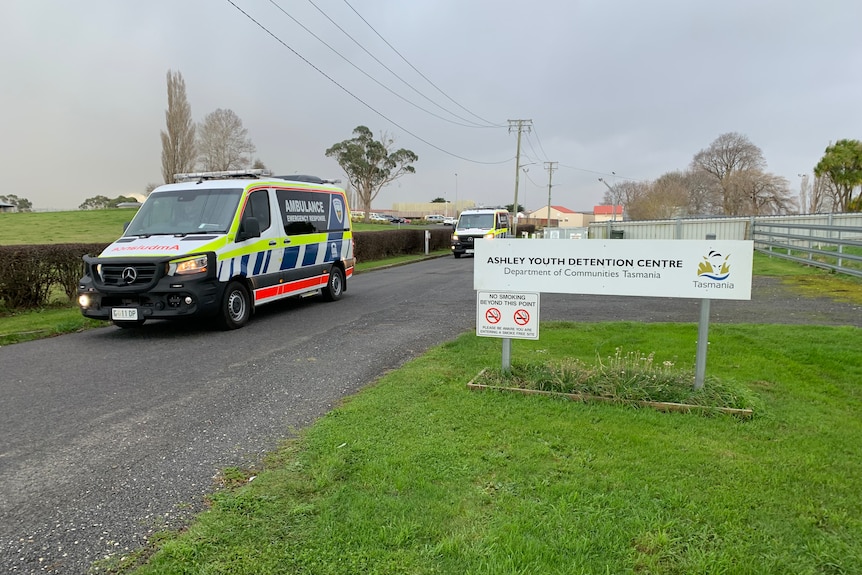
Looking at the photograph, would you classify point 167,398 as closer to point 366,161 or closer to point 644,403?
point 644,403

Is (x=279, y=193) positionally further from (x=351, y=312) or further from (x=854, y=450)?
(x=854, y=450)

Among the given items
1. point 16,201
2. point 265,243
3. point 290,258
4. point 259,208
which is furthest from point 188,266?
point 16,201

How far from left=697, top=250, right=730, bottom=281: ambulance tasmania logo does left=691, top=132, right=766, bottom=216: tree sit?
7025 centimetres

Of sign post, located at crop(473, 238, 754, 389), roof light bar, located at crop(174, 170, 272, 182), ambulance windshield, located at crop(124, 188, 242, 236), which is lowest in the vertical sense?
sign post, located at crop(473, 238, 754, 389)

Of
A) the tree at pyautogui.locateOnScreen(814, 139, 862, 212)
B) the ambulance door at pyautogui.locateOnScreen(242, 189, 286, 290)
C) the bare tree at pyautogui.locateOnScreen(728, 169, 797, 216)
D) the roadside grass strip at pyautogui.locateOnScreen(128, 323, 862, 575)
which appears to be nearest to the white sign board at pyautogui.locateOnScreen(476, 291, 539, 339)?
the roadside grass strip at pyautogui.locateOnScreen(128, 323, 862, 575)

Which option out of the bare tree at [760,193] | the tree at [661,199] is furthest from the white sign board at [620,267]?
the bare tree at [760,193]

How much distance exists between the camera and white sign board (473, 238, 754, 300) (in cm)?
451

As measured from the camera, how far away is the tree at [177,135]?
180 feet

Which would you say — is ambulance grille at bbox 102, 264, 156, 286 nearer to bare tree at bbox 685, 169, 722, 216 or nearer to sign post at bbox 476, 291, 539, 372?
sign post at bbox 476, 291, 539, 372

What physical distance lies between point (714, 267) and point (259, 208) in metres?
7.04

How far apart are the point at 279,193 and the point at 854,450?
28.4ft

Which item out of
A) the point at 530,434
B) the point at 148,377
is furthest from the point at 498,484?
the point at 148,377

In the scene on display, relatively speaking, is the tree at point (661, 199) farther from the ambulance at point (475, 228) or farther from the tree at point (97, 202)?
the tree at point (97, 202)

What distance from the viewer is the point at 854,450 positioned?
356 centimetres
